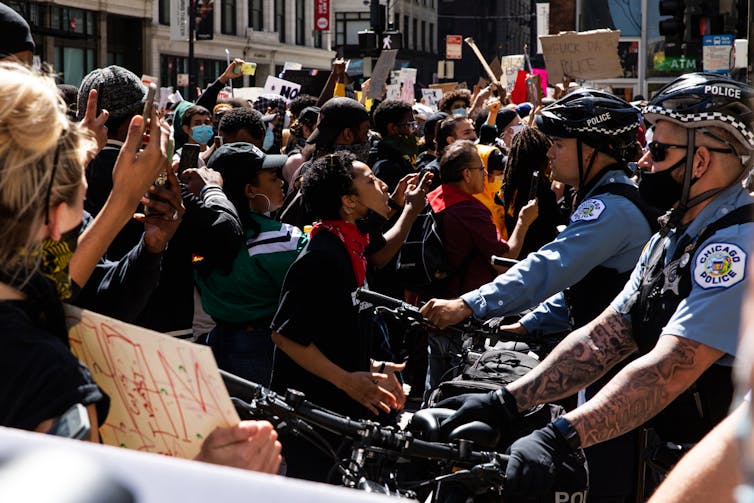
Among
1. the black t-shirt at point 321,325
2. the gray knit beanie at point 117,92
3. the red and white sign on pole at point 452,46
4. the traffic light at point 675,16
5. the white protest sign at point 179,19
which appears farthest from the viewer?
the red and white sign on pole at point 452,46

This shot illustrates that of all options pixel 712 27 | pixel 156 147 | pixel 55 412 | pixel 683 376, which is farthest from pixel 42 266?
pixel 712 27

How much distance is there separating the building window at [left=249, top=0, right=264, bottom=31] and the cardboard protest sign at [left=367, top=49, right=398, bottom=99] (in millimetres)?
44115

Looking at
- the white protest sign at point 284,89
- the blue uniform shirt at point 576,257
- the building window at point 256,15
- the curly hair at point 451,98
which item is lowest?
the blue uniform shirt at point 576,257

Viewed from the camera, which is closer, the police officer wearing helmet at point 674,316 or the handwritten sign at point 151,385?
the handwritten sign at point 151,385

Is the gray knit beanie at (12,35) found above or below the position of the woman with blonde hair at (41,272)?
above

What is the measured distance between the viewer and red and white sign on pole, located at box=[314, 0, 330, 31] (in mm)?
59906

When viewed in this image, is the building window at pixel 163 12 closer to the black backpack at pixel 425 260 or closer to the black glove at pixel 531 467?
the black backpack at pixel 425 260

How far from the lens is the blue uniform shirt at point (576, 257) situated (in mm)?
3848

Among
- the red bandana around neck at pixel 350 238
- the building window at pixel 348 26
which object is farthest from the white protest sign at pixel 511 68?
the building window at pixel 348 26

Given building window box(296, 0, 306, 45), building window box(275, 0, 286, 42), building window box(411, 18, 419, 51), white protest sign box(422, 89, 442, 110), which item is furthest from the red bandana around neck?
building window box(411, 18, 419, 51)

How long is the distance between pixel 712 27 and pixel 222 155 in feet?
33.1

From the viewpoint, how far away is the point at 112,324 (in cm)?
181

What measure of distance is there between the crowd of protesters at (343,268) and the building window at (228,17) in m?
49.0

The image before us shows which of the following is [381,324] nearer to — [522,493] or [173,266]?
[173,266]
